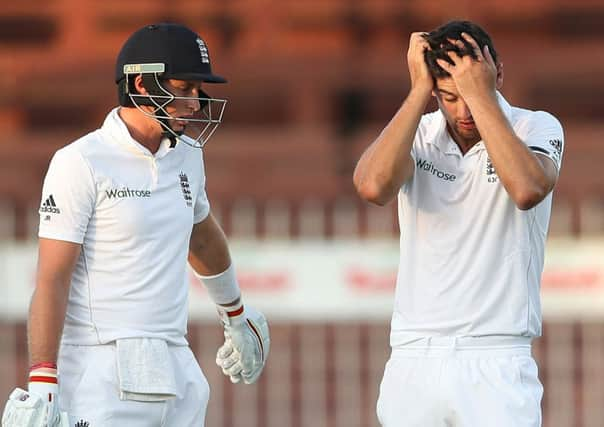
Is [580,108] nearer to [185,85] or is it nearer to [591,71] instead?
[591,71]

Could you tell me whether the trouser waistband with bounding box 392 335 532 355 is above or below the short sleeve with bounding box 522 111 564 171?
below

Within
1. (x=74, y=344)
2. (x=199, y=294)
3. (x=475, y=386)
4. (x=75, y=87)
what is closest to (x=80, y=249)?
(x=74, y=344)

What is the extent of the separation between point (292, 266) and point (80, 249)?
545 centimetres

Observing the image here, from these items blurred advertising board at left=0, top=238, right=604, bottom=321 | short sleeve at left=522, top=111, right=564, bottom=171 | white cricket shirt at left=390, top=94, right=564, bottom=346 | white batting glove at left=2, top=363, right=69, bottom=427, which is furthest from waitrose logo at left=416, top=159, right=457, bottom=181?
blurred advertising board at left=0, top=238, right=604, bottom=321

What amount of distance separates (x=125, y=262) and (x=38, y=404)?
510 mm

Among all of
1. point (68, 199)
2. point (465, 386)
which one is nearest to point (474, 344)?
point (465, 386)

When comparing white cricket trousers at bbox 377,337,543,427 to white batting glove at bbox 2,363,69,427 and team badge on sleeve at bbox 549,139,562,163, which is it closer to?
team badge on sleeve at bbox 549,139,562,163

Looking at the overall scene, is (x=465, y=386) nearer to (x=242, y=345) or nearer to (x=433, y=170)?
(x=433, y=170)

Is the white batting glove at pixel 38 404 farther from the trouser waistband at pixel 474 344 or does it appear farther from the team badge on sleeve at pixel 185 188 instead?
the trouser waistband at pixel 474 344

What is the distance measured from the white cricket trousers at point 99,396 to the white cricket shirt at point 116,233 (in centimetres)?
5

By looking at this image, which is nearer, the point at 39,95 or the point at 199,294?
the point at 199,294

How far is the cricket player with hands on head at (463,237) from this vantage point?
4699mm

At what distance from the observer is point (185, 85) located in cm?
502

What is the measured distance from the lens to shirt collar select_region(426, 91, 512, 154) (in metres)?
4.89
